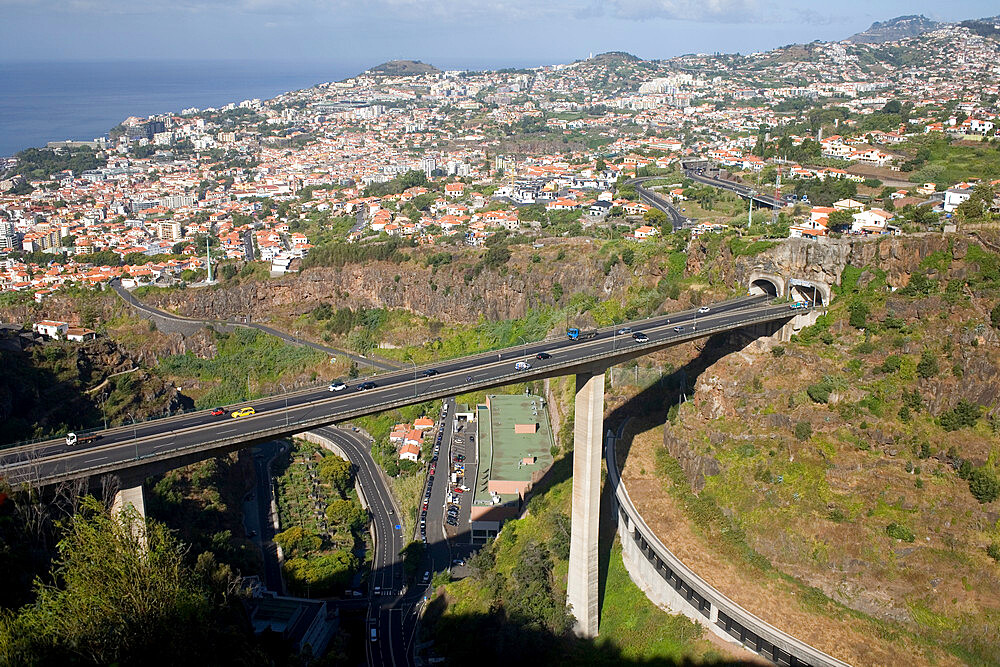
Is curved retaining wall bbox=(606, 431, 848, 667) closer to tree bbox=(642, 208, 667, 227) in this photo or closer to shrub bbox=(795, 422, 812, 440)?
shrub bbox=(795, 422, 812, 440)

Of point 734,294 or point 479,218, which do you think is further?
point 479,218

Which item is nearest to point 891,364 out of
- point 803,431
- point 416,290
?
point 803,431

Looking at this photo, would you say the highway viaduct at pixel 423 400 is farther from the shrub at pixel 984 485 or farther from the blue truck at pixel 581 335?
the shrub at pixel 984 485

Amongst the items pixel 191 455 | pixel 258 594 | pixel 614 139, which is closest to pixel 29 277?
pixel 258 594

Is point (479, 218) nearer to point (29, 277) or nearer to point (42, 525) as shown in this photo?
point (29, 277)

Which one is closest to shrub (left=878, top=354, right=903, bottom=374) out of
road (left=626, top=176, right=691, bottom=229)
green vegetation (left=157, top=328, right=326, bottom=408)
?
road (left=626, top=176, right=691, bottom=229)
